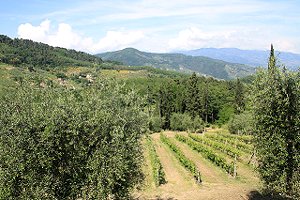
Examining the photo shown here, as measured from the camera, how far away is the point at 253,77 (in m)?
22.7

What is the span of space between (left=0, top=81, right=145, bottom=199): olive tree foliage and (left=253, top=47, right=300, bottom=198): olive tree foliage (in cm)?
872

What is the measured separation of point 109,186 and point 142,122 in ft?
12.5

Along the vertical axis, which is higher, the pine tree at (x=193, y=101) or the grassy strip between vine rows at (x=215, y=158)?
the pine tree at (x=193, y=101)

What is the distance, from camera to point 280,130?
20.4 metres

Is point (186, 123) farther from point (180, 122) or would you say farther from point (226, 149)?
point (226, 149)

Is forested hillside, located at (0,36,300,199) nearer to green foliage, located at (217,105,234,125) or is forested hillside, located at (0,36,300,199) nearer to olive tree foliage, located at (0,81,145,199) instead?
olive tree foliage, located at (0,81,145,199)

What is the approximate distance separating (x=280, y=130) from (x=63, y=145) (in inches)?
514

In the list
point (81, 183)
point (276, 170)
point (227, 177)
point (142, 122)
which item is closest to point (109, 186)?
point (81, 183)

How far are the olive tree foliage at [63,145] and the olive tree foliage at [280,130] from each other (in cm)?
872

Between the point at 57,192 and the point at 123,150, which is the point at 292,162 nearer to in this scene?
the point at 123,150

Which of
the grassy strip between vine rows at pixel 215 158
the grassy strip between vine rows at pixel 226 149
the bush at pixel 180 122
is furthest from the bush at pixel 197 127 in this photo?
the grassy strip between vine rows at pixel 215 158

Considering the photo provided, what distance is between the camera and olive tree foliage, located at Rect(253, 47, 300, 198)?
65.5 feet

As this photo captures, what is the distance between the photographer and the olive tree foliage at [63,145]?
15117mm

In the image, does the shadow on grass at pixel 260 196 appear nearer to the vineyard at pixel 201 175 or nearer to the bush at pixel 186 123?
the vineyard at pixel 201 175
